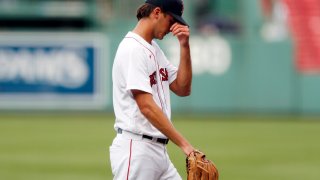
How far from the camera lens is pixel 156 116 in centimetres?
604

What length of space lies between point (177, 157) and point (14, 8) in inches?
465

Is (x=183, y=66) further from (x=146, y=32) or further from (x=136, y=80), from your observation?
(x=136, y=80)

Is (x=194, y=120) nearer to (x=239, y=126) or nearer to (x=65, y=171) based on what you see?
(x=239, y=126)

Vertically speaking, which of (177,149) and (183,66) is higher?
(183,66)

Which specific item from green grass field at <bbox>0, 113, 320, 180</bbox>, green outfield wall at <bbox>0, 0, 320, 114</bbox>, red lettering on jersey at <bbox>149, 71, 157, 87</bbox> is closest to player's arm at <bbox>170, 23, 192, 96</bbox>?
red lettering on jersey at <bbox>149, 71, 157, 87</bbox>

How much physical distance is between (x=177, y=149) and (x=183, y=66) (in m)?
8.94

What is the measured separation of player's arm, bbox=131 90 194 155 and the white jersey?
49 mm

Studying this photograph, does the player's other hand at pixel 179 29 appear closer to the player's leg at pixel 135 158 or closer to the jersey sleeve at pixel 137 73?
the jersey sleeve at pixel 137 73

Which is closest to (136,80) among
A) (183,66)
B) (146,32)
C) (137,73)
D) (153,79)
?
(137,73)

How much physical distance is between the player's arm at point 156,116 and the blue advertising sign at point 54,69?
52.2 ft

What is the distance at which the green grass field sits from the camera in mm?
12523

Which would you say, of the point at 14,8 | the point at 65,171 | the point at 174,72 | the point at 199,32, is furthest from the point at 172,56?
the point at 174,72

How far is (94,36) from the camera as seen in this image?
72.3 feet

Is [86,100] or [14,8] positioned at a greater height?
[14,8]
